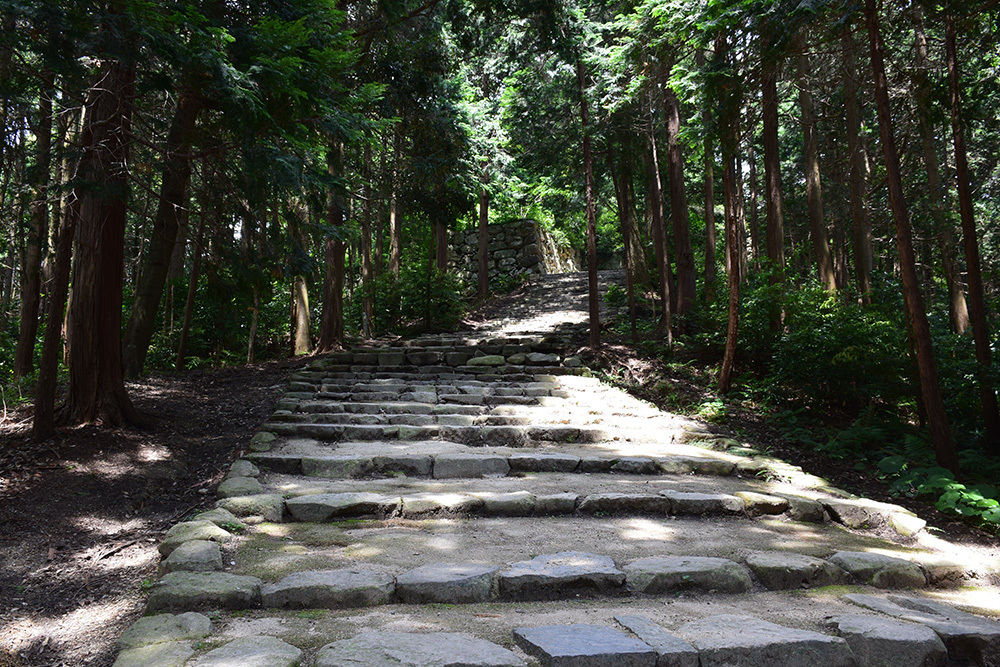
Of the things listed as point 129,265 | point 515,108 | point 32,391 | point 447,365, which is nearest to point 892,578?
point 447,365

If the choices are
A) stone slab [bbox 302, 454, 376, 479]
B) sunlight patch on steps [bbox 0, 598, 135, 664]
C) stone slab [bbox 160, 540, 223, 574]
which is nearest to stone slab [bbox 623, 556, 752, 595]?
stone slab [bbox 160, 540, 223, 574]

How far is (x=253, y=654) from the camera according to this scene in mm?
2156

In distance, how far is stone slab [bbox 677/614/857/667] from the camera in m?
2.30

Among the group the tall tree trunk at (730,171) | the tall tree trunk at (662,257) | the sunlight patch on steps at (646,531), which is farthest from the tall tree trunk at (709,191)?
the sunlight patch on steps at (646,531)

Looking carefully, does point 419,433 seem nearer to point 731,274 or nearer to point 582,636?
point 582,636

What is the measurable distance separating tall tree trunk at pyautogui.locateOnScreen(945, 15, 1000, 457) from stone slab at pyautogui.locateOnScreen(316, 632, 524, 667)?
6229 millimetres

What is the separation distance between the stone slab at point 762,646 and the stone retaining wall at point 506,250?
19.3 metres

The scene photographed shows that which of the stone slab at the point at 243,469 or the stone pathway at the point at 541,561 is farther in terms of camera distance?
the stone slab at the point at 243,469

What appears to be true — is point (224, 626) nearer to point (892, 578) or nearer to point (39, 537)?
point (39, 537)

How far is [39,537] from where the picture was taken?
3.76m

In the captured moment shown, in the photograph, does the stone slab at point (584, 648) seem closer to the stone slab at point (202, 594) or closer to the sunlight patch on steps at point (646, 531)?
the stone slab at point (202, 594)

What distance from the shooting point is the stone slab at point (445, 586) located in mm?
2855

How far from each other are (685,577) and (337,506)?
2400 mm

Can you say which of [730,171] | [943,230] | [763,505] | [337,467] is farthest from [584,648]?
[943,230]
